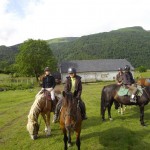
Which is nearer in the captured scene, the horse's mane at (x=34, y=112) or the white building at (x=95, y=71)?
the horse's mane at (x=34, y=112)

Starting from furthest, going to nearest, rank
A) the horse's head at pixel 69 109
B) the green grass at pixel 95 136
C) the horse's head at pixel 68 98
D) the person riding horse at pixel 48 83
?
the person riding horse at pixel 48 83
the green grass at pixel 95 136
the horse's head at pixel 68 98
the horse's head at pixel 69 109

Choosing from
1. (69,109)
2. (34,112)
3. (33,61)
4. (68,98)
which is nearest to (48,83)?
(34,112)

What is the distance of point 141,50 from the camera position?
183 metres

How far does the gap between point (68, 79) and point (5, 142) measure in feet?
15.3

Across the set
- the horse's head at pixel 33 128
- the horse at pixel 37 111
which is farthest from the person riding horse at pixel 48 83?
the horse's head at pixel 33 128

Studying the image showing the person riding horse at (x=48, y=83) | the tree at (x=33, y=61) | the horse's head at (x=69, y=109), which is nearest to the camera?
the horse's head at (x=69, y=109)

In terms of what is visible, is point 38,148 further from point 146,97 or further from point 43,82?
point 146,97

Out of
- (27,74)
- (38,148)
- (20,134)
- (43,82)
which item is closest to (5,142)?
(20,134)

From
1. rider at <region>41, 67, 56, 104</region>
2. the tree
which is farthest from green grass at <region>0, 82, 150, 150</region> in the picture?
the tree

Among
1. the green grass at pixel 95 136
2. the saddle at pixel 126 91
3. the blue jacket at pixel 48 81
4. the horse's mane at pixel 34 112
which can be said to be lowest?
the green grass at pixel 95 136

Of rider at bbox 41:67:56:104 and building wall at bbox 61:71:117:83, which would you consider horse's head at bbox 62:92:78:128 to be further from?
building wall at bbox 61:71:117:83

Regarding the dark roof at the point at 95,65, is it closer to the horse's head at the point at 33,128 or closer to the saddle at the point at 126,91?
the saddle at the point at 126,91

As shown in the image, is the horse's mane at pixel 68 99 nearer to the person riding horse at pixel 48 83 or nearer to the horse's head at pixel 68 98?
the horse's head at pixel 68 98

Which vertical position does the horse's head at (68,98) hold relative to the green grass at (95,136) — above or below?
above
